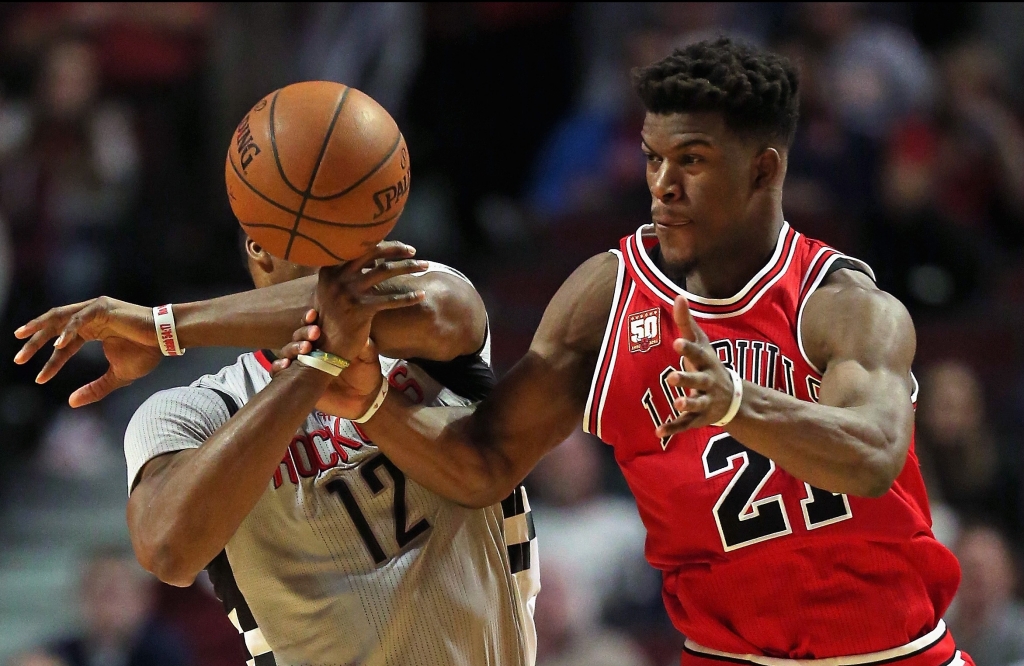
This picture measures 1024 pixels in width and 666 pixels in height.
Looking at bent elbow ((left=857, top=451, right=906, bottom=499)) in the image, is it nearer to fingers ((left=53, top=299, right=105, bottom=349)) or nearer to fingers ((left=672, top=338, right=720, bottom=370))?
fingers ((left=672, top=338, right=720, bottom=370))

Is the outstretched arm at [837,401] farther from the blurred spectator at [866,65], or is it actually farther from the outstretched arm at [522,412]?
the blurred spectator at [866,65]

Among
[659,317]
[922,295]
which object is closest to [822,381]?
[659,317]

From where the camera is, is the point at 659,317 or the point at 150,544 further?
the point at 659,317

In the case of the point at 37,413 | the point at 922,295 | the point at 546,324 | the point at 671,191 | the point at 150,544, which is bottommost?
the point at 37,413

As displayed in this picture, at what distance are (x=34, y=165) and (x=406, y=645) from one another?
5.89 m

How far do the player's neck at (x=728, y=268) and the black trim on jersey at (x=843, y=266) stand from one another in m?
0.16

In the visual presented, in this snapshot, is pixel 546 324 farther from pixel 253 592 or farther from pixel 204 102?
pixel 204 102

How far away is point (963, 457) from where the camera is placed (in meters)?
7.24

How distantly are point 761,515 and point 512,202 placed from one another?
6.56m

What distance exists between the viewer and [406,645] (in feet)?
11.7

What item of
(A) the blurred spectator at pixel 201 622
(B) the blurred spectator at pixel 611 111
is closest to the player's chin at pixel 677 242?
(A) the blurred spectator at pixel 201 622

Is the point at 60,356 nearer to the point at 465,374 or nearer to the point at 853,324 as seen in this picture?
the point at 465,374

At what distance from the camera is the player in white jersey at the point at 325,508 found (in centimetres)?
339

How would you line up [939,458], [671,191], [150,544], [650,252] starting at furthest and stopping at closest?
[939,458] → [650,252] → [671,191] → [150,544]
